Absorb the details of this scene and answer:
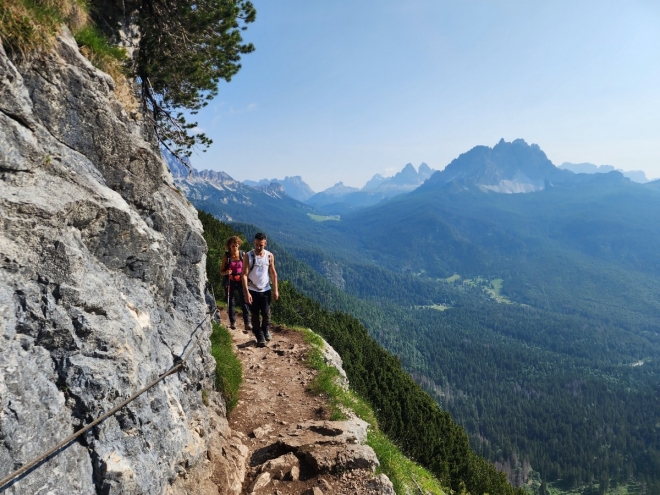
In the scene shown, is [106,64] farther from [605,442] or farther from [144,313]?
[605,442]

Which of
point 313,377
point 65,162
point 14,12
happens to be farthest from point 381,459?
point 14,12

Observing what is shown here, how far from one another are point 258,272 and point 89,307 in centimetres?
615

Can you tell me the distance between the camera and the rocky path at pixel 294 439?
7629 mm

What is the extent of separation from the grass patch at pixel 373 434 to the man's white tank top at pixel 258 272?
3762mm

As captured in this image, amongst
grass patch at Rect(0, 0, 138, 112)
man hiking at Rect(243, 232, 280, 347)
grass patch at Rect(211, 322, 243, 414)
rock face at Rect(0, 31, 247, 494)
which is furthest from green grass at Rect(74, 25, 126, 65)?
grass patch at Rect(211, 322, 243, 414)

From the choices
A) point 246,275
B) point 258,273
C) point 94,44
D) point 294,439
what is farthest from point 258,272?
point 94,44

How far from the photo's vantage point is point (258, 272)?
1170 cm

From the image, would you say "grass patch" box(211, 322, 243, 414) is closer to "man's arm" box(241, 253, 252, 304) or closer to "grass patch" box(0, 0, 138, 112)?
"man's arm" box(241, 253, 252, 304)

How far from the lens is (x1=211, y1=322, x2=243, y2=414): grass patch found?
10.6 meters

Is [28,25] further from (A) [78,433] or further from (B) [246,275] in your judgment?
(B) [246,275]

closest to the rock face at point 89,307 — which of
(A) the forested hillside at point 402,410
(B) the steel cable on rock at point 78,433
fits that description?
(B) the steel cable on rock at point 78,433

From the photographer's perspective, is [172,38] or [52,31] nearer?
[52,31]

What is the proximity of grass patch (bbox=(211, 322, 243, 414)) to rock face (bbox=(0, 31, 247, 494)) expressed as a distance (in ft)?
3.17

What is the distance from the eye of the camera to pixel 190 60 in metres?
13.9
